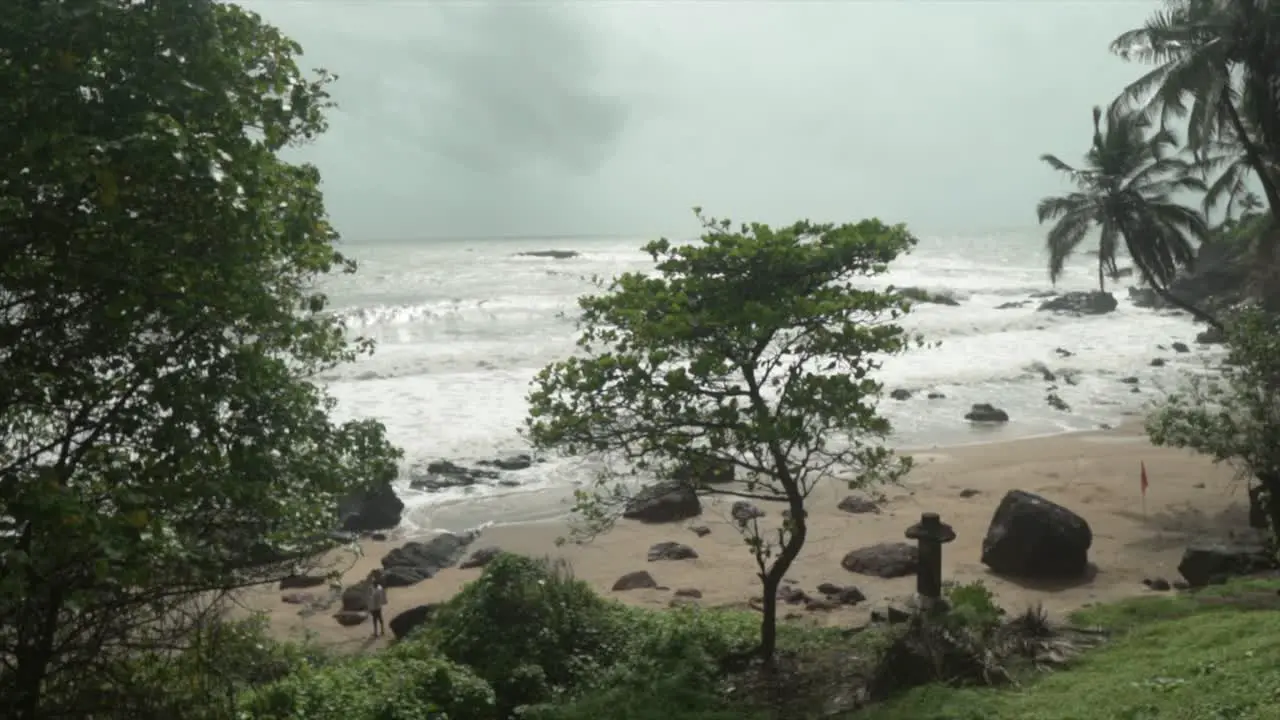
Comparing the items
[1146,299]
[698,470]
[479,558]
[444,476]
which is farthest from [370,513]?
[1146,299]

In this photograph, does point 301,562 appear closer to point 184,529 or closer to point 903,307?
point 184,529

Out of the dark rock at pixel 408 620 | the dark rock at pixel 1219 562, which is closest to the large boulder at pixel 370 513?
the dark rock at pixel 408 620

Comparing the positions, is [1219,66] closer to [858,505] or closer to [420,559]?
[858,505]

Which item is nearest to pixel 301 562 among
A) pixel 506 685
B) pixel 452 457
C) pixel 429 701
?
pixel 429 701

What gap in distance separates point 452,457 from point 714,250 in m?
17.2

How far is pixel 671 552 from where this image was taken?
1750cm

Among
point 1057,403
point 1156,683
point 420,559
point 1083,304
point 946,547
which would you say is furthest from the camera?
point 1083,304

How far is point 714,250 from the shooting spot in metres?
9.55

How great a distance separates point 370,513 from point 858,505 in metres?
10.4

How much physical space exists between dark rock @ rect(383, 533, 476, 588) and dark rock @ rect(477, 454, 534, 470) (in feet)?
18.0

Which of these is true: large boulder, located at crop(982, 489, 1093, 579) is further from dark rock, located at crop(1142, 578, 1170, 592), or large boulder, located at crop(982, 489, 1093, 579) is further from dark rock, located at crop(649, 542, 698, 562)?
dark rock, located at crop(649, 542, 698, 562)

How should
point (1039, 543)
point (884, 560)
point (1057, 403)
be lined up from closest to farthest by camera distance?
1. point (1039, 543)
2. point (884, 560)
3. point (1057, 403)

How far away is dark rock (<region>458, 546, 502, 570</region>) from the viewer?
17397 mm

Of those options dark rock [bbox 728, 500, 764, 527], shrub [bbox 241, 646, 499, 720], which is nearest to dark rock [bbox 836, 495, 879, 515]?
dark rock [bbox 728, 500, 764, 527]
